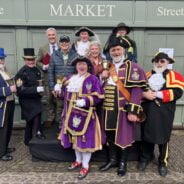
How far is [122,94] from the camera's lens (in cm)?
376

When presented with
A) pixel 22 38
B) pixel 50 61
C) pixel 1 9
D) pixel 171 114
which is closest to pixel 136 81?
pixel 171 114

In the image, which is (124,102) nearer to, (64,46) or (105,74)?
(105,74)

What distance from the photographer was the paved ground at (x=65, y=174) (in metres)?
3.81

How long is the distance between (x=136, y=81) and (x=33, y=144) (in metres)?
1.92

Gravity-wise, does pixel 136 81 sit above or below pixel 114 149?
above

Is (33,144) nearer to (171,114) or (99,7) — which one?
(171,114)

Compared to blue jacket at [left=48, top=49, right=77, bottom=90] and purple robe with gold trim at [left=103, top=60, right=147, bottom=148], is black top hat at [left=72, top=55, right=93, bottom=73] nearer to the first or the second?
purple robe with gold trim at [left=103, top=60, right=147, bottom=148]

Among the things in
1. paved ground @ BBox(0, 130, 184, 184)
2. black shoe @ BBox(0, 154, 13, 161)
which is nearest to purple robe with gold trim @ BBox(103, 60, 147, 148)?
paved ground @ BBox(0, 130, 184, 184)

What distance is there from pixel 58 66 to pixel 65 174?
5.52 ft

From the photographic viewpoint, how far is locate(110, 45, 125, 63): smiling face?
371cm

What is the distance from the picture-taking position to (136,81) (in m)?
3.68

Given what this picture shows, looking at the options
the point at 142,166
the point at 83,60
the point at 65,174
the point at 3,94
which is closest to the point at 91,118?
the point at 83,60

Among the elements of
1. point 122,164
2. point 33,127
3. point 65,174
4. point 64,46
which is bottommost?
point 65,174

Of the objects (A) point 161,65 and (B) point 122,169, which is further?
(B) point 122,169
